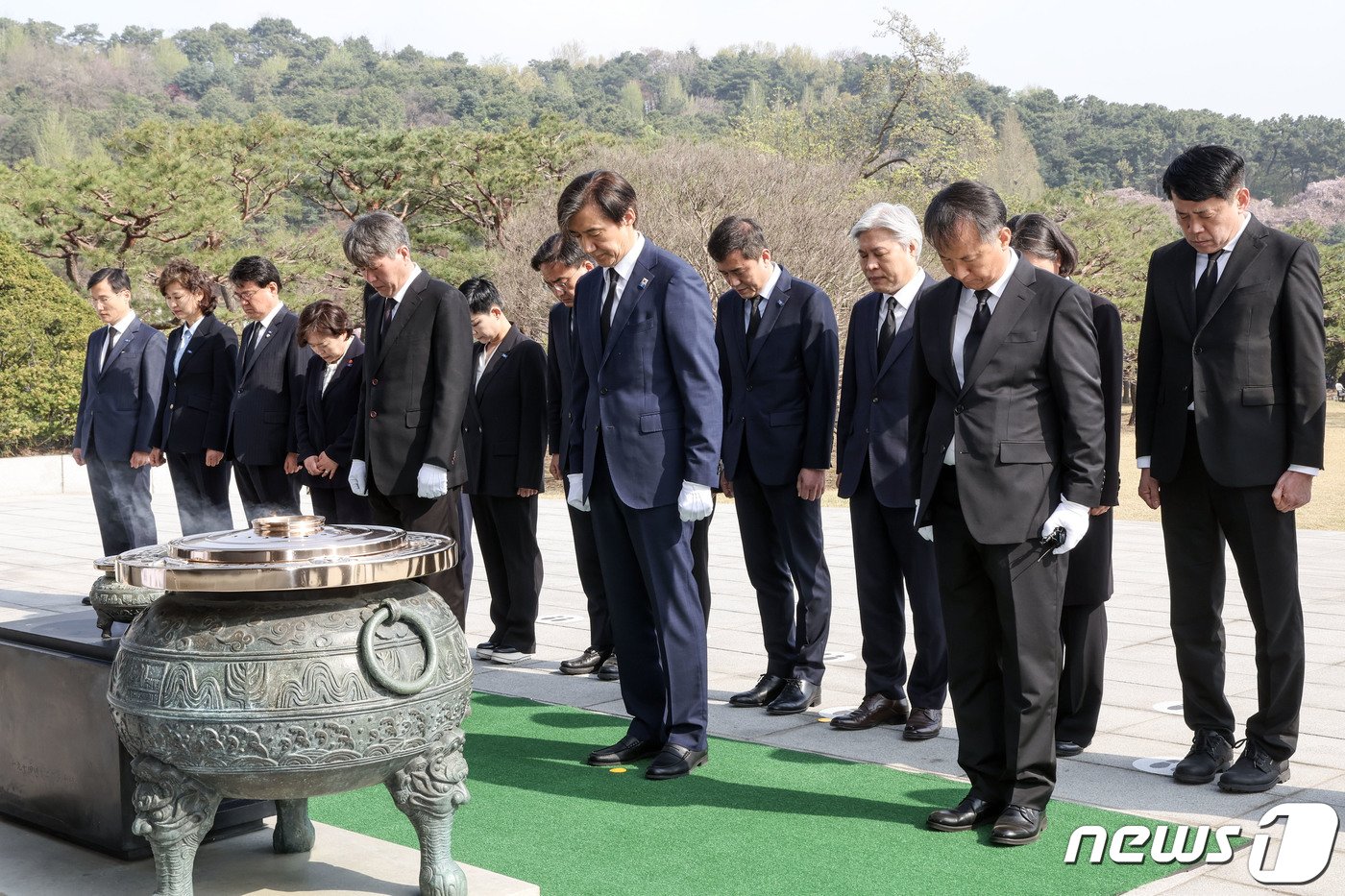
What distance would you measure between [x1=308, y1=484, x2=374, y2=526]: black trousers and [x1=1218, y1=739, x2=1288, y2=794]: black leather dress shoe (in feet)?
10.9

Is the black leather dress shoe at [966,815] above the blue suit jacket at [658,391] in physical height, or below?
below

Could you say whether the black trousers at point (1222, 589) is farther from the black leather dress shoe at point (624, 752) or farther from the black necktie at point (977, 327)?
the black leather dress shoe at point (624, 752)

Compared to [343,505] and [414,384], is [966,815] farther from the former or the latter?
[343,505]

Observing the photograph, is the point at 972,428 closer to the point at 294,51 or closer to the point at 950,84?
the point at 950,84

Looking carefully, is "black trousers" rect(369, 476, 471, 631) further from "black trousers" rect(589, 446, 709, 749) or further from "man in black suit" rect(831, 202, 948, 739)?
"man in black suit" rect(831, 202, 948, 739)

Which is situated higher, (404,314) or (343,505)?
(404,314)

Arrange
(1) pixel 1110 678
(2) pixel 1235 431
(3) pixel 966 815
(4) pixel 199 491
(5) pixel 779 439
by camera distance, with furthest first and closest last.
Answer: (4) pixel 199 491
(1) pixel 1110 678
(5) pixel 779 439
(2) pixel 1235 431
(3) pixel 966 815

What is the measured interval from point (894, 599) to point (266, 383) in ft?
11.3

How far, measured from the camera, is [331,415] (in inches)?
236

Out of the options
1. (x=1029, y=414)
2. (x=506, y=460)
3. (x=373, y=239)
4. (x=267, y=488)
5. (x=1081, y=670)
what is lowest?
(x=1081, y=670)

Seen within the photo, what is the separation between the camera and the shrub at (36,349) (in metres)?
15.0

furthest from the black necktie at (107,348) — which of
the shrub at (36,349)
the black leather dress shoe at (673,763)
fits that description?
the shrub at (36,349)

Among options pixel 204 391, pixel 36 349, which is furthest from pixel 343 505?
pixel 36 349

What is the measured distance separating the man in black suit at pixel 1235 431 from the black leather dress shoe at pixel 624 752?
1.61m
